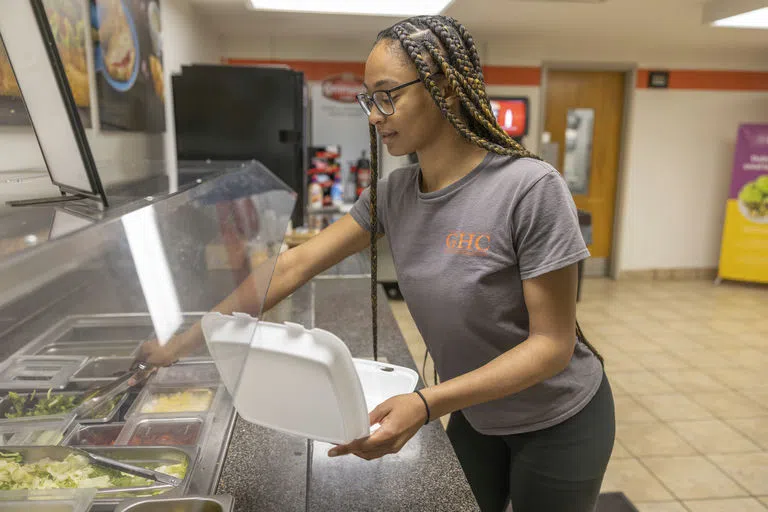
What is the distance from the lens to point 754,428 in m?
3.28

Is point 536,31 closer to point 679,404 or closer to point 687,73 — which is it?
point 687,73

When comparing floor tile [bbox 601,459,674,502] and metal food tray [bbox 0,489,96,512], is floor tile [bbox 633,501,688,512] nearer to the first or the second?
floor tile [bbox 601,459,674,502]

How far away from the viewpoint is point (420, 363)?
13.0 feet

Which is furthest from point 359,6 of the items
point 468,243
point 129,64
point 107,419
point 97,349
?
point 107,419

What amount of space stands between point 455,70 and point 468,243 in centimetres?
33

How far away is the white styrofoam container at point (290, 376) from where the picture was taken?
2.70 ft

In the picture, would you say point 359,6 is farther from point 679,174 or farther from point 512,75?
point 679,174

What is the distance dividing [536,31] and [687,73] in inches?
78.1

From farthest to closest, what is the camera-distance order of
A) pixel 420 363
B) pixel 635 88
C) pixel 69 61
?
pixel 635 88
pixel 420 363
pixel 69 61

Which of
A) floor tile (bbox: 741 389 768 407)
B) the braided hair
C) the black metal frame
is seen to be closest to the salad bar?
the black metal frame

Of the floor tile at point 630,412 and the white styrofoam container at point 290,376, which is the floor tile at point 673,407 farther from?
the white styrofoam container at point 290,376

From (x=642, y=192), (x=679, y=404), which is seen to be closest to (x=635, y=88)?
(x=642, y=192)

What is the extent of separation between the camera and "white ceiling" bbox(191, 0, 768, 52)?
4.55 metres

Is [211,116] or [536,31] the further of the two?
[536,31]
